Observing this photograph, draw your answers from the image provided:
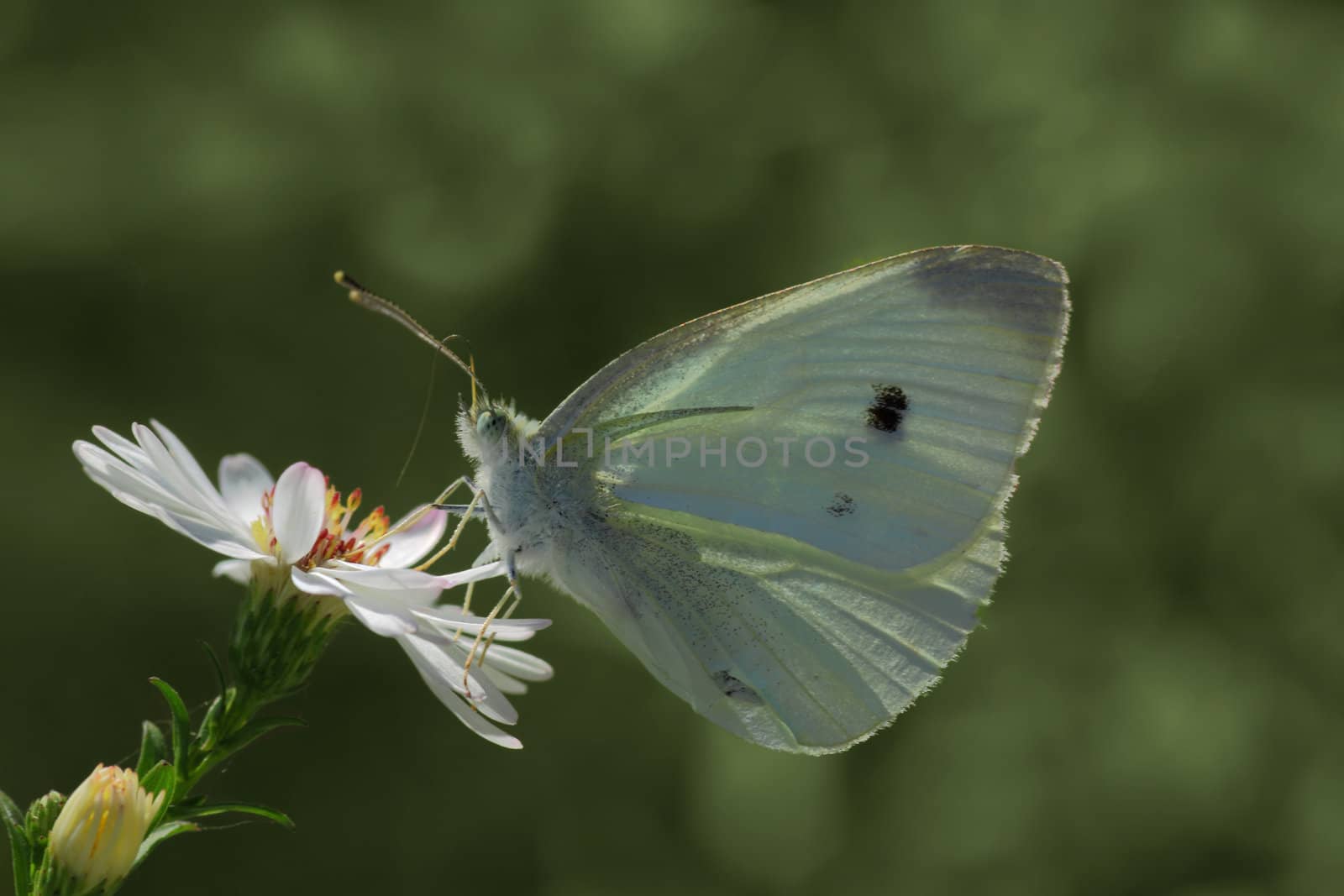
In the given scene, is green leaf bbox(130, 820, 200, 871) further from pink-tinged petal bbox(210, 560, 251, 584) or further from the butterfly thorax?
the butterfly thorax

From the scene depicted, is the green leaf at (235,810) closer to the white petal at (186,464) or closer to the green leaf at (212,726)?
the green leaf at (212,726)

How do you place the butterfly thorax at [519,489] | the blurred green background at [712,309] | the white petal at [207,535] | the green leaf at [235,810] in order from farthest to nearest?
the blurred green background at [712,309], the butterfly thorax at [519,489], the white petal at [207,535], the green leaf at [235,810]

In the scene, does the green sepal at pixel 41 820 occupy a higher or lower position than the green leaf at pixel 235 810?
lower

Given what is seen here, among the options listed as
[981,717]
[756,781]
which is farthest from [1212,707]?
[756,781]

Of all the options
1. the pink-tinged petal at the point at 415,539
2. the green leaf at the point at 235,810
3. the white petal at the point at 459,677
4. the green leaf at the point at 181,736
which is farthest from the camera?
the pink-tinged petal at the point at 415,539

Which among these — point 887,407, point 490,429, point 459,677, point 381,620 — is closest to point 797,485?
point 887,407

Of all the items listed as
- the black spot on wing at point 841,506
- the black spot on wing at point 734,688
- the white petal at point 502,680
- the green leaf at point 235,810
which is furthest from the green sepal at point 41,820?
the black spot on wing at point 841,506

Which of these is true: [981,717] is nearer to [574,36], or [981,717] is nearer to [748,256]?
[748,256]

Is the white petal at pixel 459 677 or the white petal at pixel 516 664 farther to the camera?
the white petal at pixel 516 664
